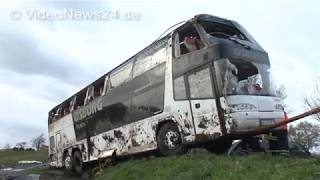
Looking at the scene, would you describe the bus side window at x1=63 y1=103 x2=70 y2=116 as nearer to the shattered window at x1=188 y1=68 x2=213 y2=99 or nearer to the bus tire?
the bus tire

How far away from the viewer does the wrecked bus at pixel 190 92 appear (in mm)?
11734

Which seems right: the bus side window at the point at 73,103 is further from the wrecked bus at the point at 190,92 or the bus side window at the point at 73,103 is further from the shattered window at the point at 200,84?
the shattered window at the point at 200,84

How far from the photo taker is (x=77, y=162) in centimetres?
2088

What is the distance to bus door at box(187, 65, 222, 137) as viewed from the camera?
1184 cm

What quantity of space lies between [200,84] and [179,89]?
3.20 feet

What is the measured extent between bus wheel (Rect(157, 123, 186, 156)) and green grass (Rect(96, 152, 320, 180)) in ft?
2.29

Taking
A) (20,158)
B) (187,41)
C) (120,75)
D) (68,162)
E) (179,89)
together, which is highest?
(20,158)

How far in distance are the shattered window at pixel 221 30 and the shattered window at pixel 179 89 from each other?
1414 mm

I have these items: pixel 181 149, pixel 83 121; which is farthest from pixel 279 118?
pixel 83 121

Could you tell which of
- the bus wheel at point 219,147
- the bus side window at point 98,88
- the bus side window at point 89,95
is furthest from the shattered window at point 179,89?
the bus side window at point 89,95

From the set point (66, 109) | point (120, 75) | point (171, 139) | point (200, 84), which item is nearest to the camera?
point (200, 84)

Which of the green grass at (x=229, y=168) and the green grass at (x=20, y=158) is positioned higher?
the green grass at (x=20, y=158)

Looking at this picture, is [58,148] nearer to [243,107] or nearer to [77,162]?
[77,162]

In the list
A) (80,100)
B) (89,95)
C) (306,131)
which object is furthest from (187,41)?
(306,131)
